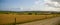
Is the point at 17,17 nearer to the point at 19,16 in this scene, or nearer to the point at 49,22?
the point at 19,16

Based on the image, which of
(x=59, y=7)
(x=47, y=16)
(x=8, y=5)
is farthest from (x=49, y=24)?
(x=8, y=5)

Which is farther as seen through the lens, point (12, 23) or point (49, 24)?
point (12, 23)

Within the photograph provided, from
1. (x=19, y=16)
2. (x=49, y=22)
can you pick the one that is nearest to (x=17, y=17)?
(x=19, y=16)

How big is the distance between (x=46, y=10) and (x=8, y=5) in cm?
51

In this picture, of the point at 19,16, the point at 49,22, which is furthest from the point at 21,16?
the point at 49,22

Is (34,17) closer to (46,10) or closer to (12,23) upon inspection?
(46,10)

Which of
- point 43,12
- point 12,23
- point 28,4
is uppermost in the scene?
point 28,4

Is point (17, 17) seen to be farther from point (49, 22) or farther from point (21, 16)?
point (49, 22)

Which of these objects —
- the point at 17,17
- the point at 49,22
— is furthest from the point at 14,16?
the point at 49,22

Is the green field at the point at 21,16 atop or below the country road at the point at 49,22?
atop

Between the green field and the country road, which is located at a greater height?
the green field

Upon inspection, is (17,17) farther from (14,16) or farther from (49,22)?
(49,22)

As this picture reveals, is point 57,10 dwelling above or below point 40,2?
below

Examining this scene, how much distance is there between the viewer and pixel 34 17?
143 centimetres
